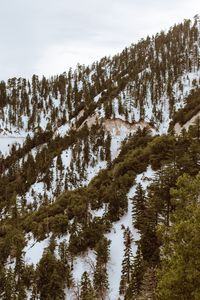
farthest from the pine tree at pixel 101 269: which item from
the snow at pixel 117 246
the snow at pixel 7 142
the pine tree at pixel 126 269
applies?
the snow at pixel 7 142

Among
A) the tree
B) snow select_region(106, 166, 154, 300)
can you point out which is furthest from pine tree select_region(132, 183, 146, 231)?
the tree

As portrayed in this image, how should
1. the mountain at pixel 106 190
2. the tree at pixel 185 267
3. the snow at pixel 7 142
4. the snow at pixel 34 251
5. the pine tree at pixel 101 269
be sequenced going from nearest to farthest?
the tree at pixel 185 267, the mountain at pixel 106 190, the pine tree at pixel 101 269, the snow at pixel 34 251, the snow at pixel 7 142

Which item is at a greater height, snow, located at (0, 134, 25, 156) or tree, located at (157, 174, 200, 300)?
tree, located at (157, 174, 200, 300)

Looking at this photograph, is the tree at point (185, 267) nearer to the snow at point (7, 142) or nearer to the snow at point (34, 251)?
the snow at point (34, 251)

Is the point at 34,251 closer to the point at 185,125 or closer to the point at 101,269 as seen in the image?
the point at 101,269

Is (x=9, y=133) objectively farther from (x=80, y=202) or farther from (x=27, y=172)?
(x=80, y=202)

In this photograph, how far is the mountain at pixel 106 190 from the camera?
143 feet

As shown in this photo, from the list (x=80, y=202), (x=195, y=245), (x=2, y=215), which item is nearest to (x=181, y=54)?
(x=2, y=215)

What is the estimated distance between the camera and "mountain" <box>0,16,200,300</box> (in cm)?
4368

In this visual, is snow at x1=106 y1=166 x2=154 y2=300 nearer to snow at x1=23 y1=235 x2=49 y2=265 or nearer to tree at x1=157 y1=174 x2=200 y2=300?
snow at x1=23 y1=235 x2=49 y2=265

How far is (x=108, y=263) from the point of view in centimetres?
5691

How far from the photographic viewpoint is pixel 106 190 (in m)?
72.9

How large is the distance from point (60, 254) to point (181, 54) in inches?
6212

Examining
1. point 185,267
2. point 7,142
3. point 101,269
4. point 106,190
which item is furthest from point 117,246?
point 7,142
